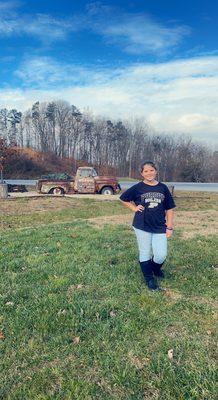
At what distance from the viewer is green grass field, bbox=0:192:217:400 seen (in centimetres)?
303

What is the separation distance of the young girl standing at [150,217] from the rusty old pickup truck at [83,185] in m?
19.4

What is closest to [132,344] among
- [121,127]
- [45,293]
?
[45,293]

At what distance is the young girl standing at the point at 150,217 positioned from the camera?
16.7 ft

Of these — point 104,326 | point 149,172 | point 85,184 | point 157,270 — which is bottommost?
point 104,326

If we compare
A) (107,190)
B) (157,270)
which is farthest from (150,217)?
(107,190)

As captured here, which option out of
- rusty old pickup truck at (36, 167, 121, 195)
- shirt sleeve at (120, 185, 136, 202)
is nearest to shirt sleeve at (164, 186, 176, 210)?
shirt sleeve at (120, 185, 136, 202)

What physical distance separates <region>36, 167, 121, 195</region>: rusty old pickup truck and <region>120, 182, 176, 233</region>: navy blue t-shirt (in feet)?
63.6

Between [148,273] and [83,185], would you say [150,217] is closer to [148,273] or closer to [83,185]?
[148,273]

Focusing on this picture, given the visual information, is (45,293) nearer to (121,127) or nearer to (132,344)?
(132,344)

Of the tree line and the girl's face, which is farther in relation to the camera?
the tree line

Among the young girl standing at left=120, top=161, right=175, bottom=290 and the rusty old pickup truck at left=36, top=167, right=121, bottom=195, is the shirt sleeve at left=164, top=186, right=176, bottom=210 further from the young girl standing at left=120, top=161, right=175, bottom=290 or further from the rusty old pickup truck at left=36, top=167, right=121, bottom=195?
the rusty old pickup truck at left=36, top=167, right=121, bottom=195

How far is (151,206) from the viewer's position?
201 inches

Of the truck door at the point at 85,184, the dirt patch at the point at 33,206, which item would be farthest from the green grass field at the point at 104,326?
the truck door at the point at 85,184

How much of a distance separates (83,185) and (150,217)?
64.3 feet
